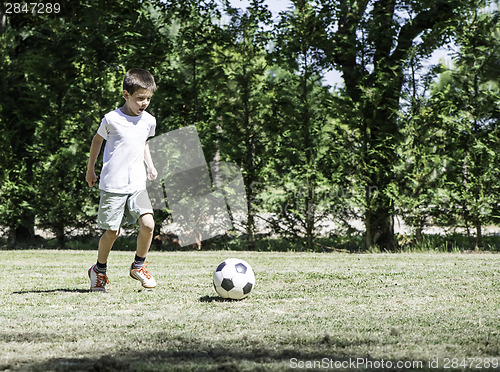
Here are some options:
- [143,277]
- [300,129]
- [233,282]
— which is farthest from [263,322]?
[300,129]

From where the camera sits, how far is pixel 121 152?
5715 mm

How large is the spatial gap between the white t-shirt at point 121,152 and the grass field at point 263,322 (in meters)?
1.08

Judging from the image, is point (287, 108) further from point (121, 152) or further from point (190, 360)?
point (190, 360)

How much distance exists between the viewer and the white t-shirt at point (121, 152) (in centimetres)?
570

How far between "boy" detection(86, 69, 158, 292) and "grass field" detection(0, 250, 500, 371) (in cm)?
42

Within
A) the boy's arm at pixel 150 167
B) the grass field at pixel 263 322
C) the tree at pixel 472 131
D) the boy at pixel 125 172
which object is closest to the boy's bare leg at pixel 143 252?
the boy at pixel 125 172

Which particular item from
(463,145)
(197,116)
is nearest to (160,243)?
(197,116)

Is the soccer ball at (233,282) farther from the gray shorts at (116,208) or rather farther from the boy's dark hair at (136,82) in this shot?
the boy's dark hair at (136,82)

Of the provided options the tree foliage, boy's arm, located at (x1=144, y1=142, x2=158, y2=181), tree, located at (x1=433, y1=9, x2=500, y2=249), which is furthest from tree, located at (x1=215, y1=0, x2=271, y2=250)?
boy's arm, located at (x1=144, y1=142, x2=158, y2=181)

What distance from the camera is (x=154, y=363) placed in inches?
118

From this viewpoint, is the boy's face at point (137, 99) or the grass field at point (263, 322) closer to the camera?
the grass field at point (263, 322)

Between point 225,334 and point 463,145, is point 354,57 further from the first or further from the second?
point 225,334

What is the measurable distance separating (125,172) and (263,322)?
2387 millimetres

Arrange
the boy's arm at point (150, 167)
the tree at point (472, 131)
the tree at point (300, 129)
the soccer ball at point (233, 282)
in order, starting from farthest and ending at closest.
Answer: the tree at point (300, 129) → the tree at point (472, 131) → the boy's arm at point (150, 167) → the soccer ball at point (233, 282)
